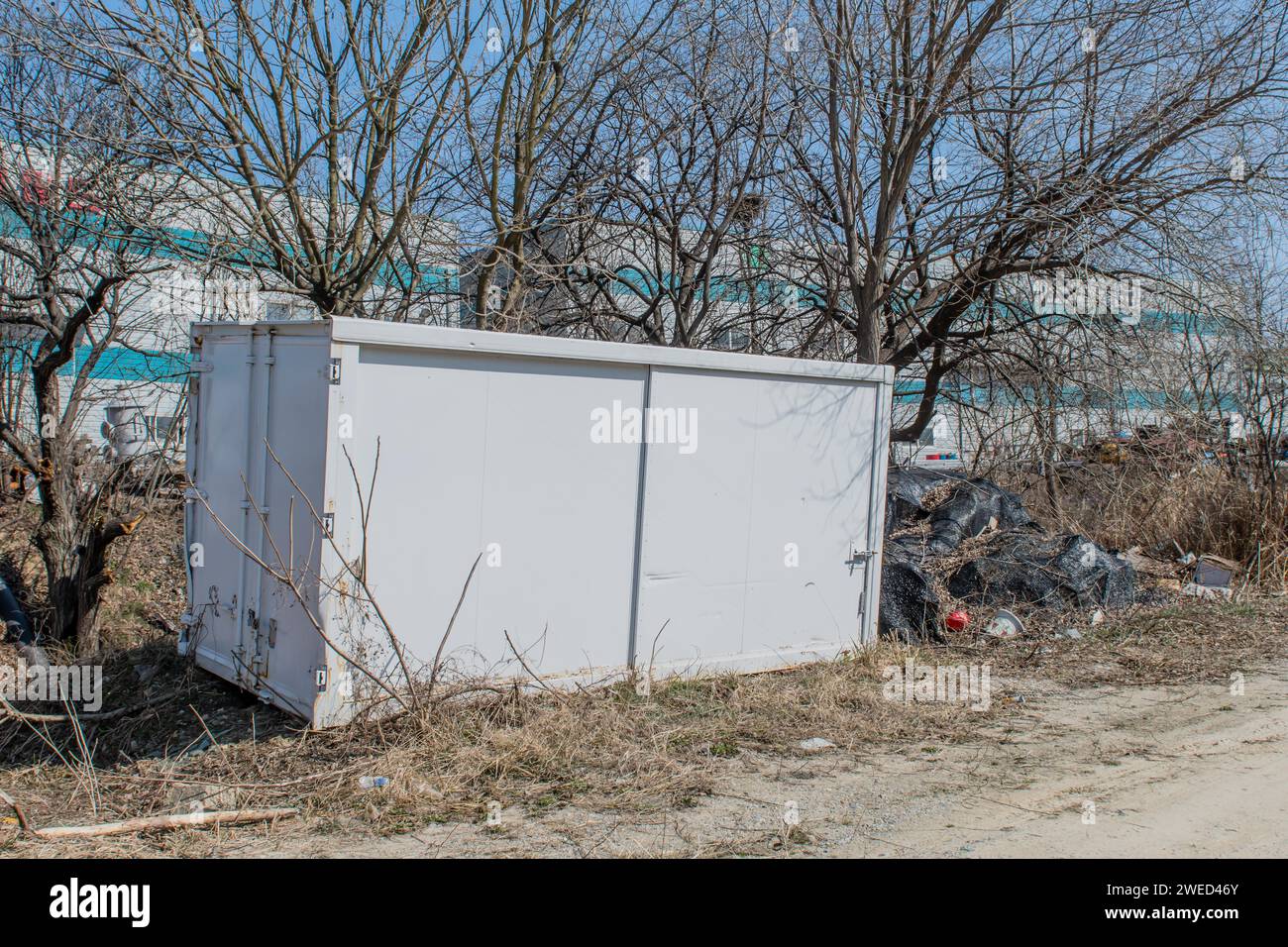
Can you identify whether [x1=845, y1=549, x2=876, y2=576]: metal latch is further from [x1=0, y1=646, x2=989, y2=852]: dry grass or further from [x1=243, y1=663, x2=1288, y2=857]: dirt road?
[x1=243, y1=663, x2=1288, y2=857]: dirt road

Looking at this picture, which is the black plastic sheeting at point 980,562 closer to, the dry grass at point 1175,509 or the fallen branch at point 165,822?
the dry grass at point 1175,509

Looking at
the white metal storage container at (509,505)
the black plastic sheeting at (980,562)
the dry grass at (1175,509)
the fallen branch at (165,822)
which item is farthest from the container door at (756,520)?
the dry grass at (1175,509)

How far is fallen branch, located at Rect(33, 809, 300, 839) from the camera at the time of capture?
4.30 metres

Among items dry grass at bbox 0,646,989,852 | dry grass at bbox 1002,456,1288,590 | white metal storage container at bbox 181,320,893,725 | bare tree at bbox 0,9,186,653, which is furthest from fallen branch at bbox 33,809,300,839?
dry grass at bbox 1002,456,1288,590

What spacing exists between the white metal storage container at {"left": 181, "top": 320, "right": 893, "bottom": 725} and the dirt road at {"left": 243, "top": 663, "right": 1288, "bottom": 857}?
4.14 ft

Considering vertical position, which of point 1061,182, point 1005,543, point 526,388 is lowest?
point 1005,543

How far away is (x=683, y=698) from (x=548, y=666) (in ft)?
2.86

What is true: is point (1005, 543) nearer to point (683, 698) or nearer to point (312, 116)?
point (683, 698)

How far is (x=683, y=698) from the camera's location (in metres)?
6.35

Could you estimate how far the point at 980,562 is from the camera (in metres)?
8.75

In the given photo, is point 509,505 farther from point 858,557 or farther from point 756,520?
point 858,557

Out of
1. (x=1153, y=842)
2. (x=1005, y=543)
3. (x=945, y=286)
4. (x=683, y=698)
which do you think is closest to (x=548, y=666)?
(x=683, y=698)

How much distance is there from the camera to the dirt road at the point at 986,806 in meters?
4.34

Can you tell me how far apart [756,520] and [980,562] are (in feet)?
9.19
